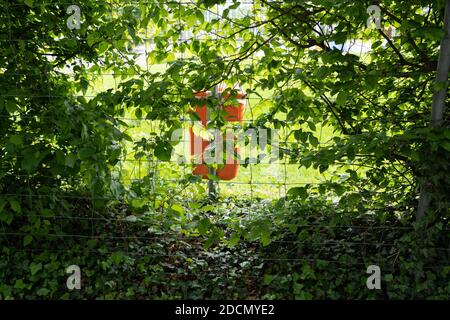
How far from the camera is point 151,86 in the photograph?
285cm

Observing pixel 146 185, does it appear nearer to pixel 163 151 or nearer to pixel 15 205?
pixel 163 151

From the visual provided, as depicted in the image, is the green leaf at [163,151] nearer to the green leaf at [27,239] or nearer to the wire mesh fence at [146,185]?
the wire mesh fence at [146,185]

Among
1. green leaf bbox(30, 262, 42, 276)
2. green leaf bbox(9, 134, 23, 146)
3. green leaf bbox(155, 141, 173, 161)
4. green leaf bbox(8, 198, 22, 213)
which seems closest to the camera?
green leaf bbox(155, 141, 173, 161)

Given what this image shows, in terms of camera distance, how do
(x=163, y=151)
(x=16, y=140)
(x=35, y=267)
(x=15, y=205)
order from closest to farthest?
(x=163, y=151), (x=16, y=140), (x=15, y=205), (x=35, y=267)

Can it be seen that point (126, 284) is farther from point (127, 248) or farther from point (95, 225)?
point (95, 225)

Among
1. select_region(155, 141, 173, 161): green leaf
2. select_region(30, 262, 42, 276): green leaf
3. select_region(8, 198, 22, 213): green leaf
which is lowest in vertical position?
select_region(30, 262, 42, 276): green leaf

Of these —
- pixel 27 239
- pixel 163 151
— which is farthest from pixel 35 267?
pixel 163 151

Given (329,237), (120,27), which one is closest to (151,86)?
(120,27)

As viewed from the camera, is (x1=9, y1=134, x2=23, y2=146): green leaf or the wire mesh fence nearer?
(x1=9, y1=134, x2=23, y2=146): green leaf

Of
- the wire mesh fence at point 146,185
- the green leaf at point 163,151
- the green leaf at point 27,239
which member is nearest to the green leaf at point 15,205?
the wire mesh fence at point 146,185

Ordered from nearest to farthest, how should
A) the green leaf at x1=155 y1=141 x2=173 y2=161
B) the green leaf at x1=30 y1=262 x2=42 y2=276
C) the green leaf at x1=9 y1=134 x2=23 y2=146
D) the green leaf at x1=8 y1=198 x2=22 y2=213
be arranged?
the green leaf at x1=155 y1=141 x2=173 y2=161 → the green leaf at x1=9 y1=134 x2=23 y2=146 → the green leaf at x1=8 y1=198 x2=22 y2=213 → the green leaf at x1=30 y1=262 x2=42 y2=276

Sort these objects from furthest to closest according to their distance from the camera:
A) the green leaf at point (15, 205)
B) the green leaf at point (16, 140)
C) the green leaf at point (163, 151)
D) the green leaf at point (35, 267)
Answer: the green leaf at point (35, 267)
the green leaf at point (15, 205)
the green leaf at point (16, 140)
the green leaf at point (163, 151)

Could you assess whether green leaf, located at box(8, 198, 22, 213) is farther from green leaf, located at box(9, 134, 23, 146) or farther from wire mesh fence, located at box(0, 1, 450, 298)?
green leaf, located at box(9, 134, 23, 146)

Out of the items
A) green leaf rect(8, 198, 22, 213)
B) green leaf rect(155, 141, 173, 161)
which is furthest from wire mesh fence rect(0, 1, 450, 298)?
green leaf rect(155, 141, 173, 161)
